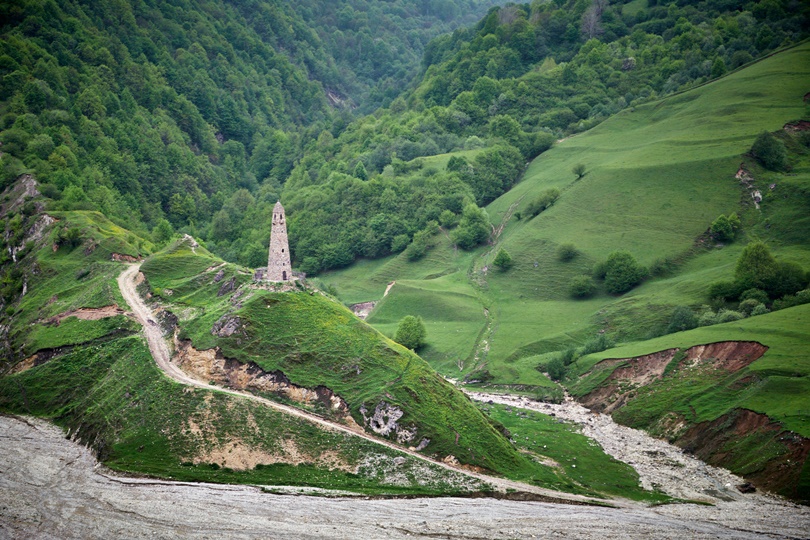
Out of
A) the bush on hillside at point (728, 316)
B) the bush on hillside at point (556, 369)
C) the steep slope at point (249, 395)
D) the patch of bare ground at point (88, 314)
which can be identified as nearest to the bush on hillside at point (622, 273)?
the bush on hillside at point (556, 369)

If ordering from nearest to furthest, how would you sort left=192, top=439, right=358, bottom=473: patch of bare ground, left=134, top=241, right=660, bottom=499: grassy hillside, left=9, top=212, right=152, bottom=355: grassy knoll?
left=192, top=439, right=358, bottom=473: patch of bare ground → left=134, top=241, right=660, bottom=499: grassy hillside → left=9, top=212, right=152, bottom=355: grassy knoll

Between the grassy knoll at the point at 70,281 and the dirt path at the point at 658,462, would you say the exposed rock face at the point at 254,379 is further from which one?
the dirt path at the point at 658,462

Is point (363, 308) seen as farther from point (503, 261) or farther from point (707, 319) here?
point (707, 319)

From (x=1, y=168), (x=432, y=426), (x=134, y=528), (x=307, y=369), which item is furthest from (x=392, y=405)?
(x=1, y=168)

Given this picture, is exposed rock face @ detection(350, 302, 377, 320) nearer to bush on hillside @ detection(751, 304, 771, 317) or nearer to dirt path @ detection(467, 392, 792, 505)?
dirt path @ detection(467, 392, 792, 505)

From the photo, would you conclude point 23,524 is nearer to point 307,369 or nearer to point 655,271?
point 307,369

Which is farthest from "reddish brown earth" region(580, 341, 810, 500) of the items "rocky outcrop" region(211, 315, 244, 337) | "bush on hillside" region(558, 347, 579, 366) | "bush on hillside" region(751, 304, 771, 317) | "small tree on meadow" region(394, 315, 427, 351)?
"rocky outcrop" region(211, 315, 244, 337)
